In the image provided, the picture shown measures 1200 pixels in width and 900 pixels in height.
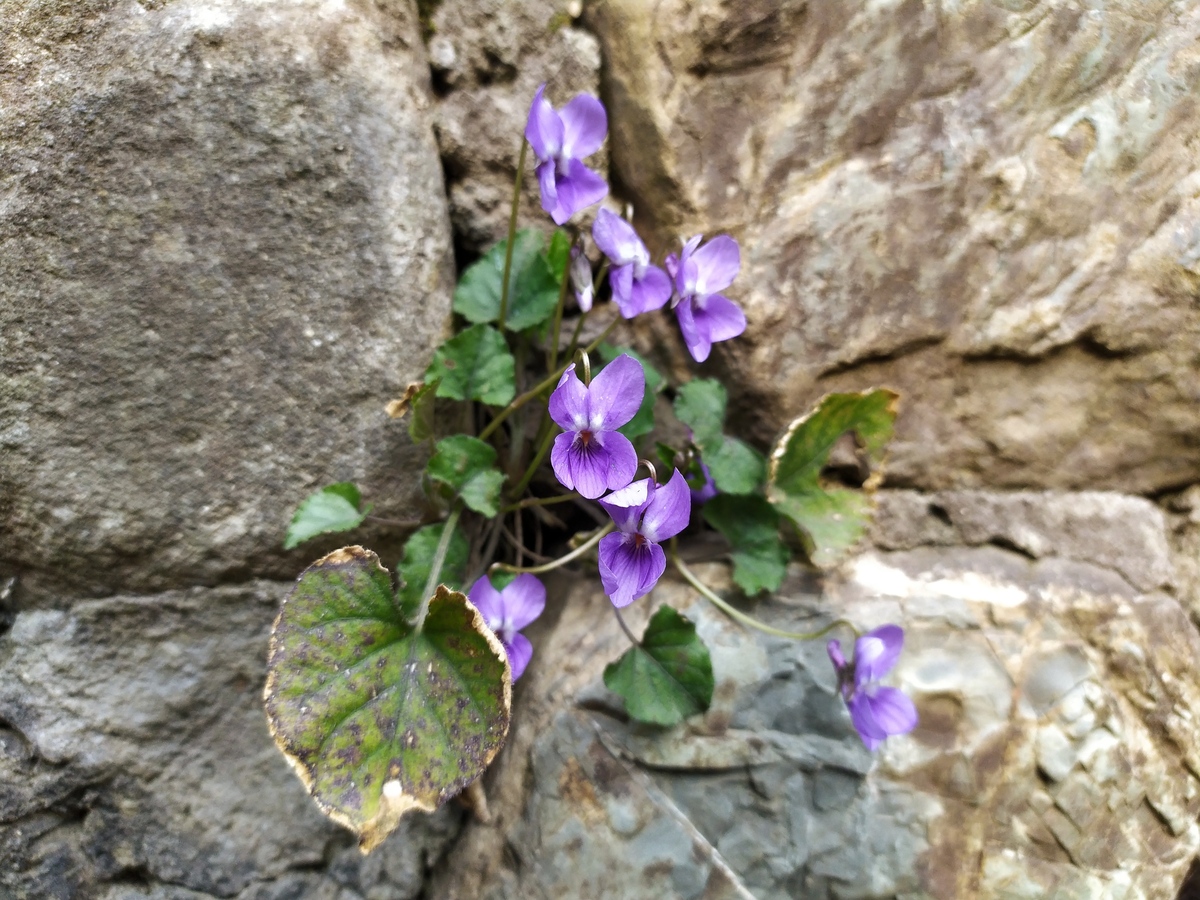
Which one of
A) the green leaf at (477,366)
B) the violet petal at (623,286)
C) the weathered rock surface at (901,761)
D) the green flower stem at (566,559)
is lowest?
the weathered rock surface at (901,761)

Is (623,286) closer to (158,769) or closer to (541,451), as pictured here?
(541,451)

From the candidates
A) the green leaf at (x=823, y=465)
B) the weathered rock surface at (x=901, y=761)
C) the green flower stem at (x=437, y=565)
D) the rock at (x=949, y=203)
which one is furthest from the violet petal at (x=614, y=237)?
the weathered rock surface at (x=901, y=761)

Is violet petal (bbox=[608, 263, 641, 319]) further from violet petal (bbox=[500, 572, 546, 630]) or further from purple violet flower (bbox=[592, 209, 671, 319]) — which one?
violet petal (bbox=[500, 572, 546, 630])

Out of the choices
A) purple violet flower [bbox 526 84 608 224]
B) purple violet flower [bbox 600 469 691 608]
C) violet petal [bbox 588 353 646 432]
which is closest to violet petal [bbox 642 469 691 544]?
purple violet flower [bbox 600 469 691 608]

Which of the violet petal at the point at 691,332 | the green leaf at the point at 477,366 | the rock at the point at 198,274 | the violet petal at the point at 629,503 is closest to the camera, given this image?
the violet petal at the point at 629,503

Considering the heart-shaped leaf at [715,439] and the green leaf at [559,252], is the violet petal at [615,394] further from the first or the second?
the green leaf at [559,252]

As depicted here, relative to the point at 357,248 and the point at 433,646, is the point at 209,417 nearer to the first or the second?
the point at 357,248

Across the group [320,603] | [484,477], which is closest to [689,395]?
[484,477]
